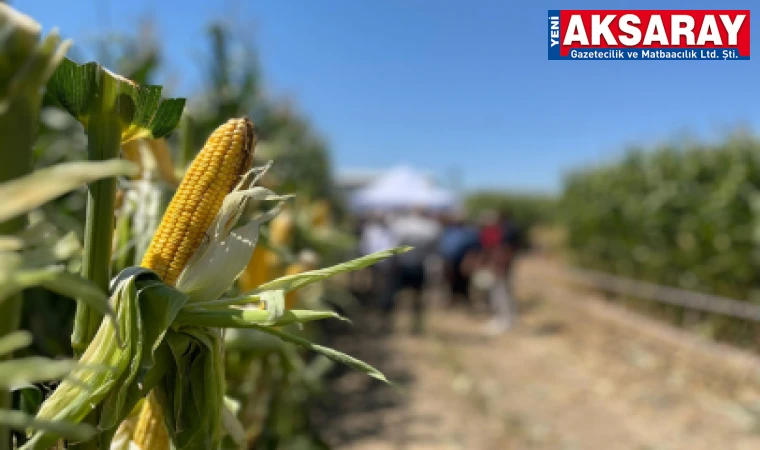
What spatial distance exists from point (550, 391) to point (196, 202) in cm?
423

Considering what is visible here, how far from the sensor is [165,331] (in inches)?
21.5

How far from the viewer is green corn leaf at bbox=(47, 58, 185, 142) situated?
53cm

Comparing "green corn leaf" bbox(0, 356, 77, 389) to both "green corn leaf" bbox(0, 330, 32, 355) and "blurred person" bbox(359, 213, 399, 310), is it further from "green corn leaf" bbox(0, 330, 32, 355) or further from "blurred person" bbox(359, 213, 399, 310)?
"blurred person" bbox(359, 213, 399, 310)

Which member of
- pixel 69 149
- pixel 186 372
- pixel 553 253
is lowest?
pixel 553 253

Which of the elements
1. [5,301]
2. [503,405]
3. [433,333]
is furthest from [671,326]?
[5,301]

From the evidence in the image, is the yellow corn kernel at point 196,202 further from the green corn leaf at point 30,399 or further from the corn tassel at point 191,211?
the green corn leaf at point 30,399

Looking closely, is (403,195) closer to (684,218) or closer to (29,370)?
(684,218)

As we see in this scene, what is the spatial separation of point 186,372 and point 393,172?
1129 cm

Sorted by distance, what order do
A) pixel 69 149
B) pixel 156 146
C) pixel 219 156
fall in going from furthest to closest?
pixel 69 149 → pixel 156 146 → pixel 219 156

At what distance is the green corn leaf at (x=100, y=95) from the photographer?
53 centimetres

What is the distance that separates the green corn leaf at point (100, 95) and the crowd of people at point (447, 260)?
17.3 ft

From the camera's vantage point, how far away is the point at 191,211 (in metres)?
0.64

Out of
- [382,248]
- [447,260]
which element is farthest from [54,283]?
[447,260]

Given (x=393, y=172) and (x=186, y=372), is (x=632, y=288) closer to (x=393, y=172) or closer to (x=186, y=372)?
(x=393, y=172)
